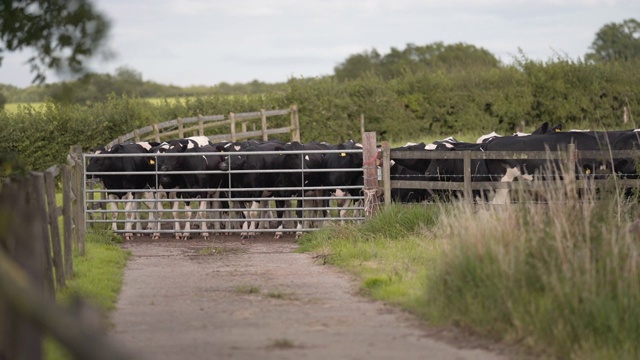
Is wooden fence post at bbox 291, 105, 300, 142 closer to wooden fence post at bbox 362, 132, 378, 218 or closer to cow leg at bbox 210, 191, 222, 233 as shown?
cow leg at bbox 210, 191, 222, 233

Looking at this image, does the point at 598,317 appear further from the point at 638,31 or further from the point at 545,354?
the point at 638,31

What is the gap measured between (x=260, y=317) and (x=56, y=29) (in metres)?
3.58

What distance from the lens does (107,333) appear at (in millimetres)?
9211

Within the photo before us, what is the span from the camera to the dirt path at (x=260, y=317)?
853 cm

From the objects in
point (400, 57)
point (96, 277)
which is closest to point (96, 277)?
point (96, 277)

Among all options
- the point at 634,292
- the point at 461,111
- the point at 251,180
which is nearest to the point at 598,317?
the point at 634,292

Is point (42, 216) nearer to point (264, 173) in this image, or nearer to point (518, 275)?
point (518, 275)

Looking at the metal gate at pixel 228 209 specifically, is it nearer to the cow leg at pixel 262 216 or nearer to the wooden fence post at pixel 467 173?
the cow leg at pixel 262 216

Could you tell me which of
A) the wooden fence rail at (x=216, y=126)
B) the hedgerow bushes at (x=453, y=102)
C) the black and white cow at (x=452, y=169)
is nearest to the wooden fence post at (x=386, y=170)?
the black and white cow at (x=452, y=169)

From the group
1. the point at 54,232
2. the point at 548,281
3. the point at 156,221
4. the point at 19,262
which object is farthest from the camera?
the point at 156,221

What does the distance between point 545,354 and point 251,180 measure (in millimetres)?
13204

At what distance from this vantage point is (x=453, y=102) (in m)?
41.6

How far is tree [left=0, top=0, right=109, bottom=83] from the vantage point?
320 inches

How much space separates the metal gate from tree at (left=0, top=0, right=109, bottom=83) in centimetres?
1089
